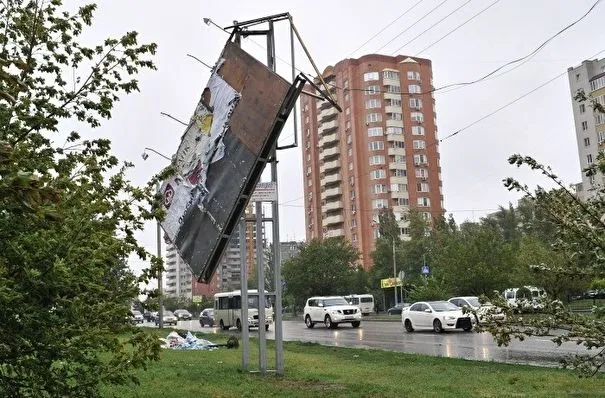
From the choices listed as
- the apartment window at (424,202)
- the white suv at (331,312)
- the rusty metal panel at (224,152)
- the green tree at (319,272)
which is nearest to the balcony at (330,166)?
the apartment window at (424,202)

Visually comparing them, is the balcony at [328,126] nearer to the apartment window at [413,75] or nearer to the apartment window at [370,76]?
the apartment window at [370,76]

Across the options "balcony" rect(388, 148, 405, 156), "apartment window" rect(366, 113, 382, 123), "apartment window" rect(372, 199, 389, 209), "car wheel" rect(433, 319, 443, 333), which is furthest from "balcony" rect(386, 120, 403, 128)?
"car wheel" rect(433, 319, 443, 333)

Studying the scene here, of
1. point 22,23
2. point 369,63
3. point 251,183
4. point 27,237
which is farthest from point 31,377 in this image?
point 369,63

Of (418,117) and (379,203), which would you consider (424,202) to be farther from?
(418,117)

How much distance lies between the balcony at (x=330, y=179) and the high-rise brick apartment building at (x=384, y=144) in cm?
149

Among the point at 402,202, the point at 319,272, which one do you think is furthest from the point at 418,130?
the point at 319,272

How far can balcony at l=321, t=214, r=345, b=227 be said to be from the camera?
107438 mm

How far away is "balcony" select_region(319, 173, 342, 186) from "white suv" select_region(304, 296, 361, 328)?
6898 centimetres

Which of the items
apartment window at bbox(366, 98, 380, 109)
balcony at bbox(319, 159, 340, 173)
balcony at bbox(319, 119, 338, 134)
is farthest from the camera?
balcony at bbox(319, 119, 338, 134)

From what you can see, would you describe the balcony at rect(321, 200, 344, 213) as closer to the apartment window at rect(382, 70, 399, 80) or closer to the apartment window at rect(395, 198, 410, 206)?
the apartment window at rect(395, 198, 410, 206)

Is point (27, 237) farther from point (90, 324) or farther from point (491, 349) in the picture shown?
point (491, 349)

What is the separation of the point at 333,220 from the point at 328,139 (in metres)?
13.8

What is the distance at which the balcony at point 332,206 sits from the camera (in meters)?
107

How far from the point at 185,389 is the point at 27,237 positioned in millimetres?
6492
